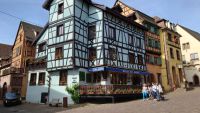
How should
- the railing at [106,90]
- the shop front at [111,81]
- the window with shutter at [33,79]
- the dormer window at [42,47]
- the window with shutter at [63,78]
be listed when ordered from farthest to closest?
the dormer window at [42,47], the window with shutter at [33,79], the window with shutter at [63,78], the shop front at [111,81], the railing at [106,90]

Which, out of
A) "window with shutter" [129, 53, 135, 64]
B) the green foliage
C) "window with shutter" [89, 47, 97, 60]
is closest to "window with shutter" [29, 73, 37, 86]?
the green foliage

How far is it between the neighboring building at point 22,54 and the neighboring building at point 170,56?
74.9 ft

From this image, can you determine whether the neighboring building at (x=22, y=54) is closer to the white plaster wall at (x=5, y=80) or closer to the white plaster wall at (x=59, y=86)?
the white plaster wall at (x=5, y=80)

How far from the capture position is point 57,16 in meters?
27.5

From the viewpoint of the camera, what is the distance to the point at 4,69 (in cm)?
4544

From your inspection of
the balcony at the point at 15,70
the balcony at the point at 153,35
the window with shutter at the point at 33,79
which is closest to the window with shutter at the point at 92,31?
the window with shutter at the point at 33,79

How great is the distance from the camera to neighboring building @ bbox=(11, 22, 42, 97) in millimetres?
35000

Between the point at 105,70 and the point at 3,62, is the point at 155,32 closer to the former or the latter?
the point at 105,70

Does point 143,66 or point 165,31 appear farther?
point 165,31

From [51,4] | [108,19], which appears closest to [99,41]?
[108,19]

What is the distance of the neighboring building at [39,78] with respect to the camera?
27.7 meters

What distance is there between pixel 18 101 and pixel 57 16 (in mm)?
12104

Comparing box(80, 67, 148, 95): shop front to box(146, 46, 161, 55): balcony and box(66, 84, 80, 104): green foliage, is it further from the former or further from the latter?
box(146, 46, 161, 55): balcony

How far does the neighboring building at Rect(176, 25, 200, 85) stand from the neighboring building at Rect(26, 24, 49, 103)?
2838 cm
